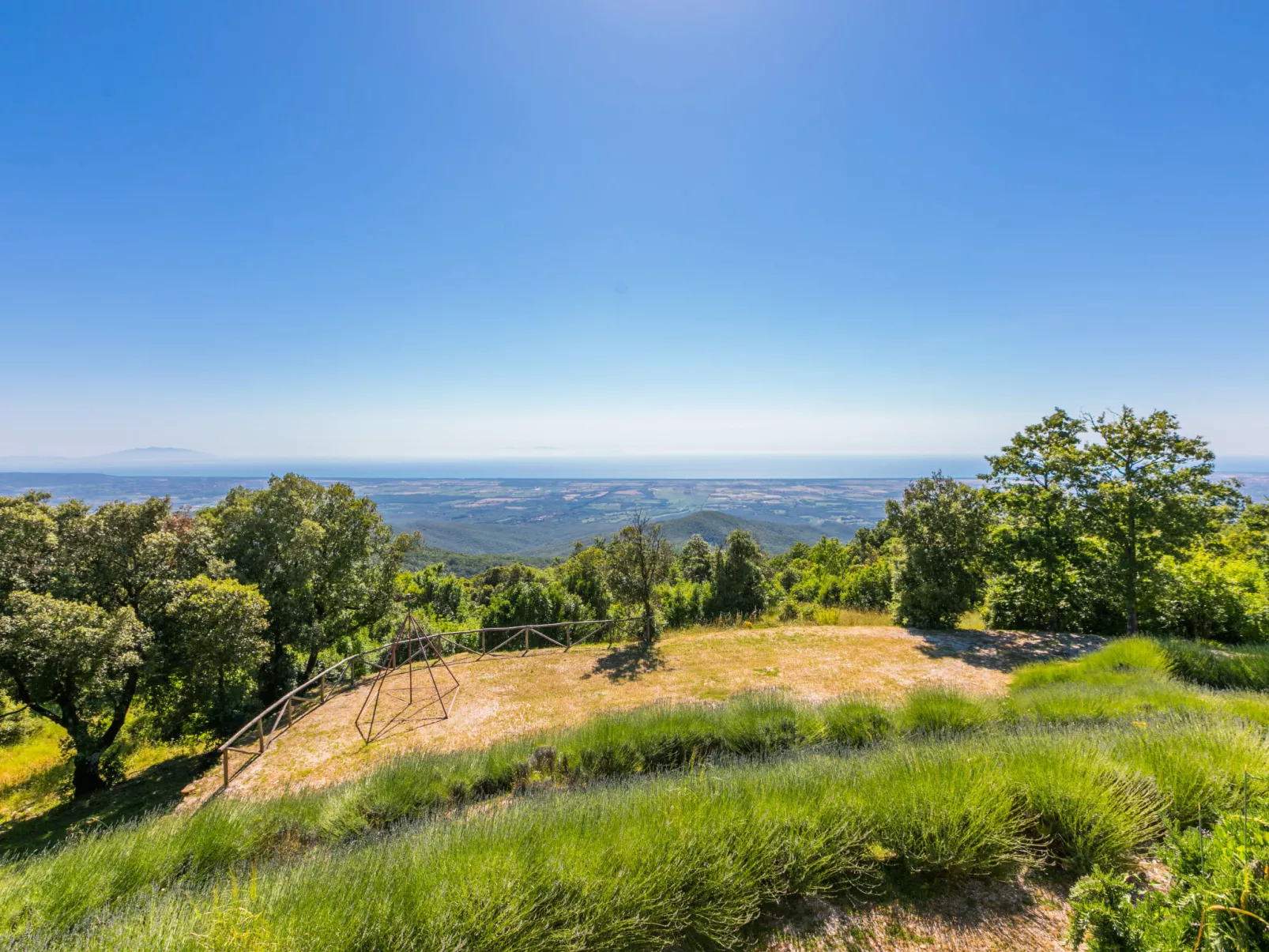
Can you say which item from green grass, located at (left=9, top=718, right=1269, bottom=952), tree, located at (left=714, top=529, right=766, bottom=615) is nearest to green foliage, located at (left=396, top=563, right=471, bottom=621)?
tree, located at (left=714, top=529, right=766, bottom=615)

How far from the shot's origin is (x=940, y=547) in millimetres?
13844

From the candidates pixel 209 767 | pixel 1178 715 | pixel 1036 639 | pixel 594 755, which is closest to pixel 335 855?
pixel 594 755

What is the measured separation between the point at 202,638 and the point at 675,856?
11787 millimetres

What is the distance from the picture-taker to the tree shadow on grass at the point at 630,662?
11.9m

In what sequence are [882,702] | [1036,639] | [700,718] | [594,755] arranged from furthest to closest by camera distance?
[1036,639], [882,702], [700,718], [594,755]

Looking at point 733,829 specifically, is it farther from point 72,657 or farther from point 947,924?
point 72,657

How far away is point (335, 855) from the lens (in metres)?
3.76

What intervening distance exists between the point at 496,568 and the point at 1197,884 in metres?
53.7

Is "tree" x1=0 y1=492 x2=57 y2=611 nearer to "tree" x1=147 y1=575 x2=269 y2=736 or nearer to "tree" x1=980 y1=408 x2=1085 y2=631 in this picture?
"tree" x1=147 y1=575 x2=269 y2=736

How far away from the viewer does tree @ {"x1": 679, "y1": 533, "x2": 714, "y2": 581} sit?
99.2 ft

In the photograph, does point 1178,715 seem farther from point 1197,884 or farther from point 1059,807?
point 1197,884

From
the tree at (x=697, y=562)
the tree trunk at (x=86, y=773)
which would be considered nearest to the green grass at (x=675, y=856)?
the tree trunk at (x=86, y=773)

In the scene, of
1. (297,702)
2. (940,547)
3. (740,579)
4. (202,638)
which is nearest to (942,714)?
(940,547)

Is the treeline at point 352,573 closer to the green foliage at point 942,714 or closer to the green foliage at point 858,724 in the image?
the green foliage at point 858,724
